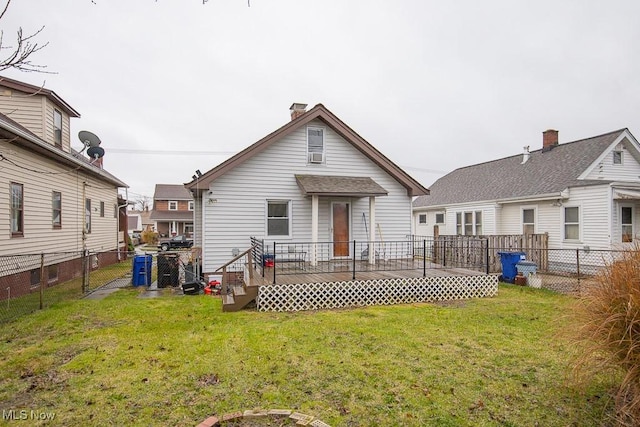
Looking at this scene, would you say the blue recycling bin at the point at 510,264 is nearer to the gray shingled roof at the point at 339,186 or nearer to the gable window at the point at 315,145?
the gray shingled roof at the point at 339,186

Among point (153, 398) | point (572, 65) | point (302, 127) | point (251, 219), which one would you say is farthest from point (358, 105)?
point (153, 398)

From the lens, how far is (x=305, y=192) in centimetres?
1176

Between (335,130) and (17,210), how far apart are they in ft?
34.1

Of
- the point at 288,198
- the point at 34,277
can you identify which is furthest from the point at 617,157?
the point at 34,277

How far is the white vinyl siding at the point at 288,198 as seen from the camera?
12.2 m

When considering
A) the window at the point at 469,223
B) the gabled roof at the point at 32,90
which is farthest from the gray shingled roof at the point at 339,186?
the window at the point at 469,223

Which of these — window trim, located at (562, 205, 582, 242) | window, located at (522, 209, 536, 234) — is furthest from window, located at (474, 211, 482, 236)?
window trim, located at (562, 205, 582, 242)

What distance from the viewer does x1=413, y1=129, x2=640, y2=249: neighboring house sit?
13781 mm

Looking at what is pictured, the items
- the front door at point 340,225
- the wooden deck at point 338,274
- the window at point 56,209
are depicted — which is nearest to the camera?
the wooden deck at point 338,274

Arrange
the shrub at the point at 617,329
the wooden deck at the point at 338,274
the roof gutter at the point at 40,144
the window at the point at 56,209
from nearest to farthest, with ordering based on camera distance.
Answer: the shrub at the point at 617,329, the roof gutter at the point at 40,144, the wooden deck at the point at 338,274, the window at the point at 56,209

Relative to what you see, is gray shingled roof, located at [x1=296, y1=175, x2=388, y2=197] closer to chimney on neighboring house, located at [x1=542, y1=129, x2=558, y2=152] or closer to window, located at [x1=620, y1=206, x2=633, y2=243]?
window, located at [x1=620, y1=206, x2=633, y2=243]

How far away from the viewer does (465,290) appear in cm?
1030

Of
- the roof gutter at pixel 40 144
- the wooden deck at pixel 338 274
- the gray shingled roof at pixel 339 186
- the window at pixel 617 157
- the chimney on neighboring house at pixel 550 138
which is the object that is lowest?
the wooden deck at pixel 338 274

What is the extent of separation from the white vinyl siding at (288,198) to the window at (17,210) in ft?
16.8
